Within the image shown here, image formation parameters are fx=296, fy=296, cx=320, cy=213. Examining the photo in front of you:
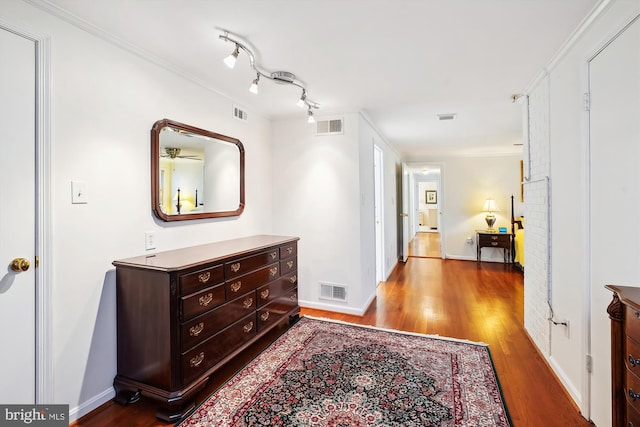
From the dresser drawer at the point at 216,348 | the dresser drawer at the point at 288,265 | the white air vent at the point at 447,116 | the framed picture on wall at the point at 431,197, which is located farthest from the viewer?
the framed picture on wall at the point at 431,197

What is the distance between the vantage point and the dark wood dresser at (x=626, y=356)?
1.03 meters

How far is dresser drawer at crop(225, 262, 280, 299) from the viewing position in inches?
85.9

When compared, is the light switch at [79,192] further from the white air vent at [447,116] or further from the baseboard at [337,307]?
the white air vent at [447,116]

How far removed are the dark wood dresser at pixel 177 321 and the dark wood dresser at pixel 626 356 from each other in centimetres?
204

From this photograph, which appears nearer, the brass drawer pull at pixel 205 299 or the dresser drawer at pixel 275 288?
the brass drawer pull at pixel 205 299

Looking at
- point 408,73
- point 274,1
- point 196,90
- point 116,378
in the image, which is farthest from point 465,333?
point 196,90

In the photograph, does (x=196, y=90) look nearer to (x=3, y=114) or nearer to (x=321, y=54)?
(x=321, y=54)

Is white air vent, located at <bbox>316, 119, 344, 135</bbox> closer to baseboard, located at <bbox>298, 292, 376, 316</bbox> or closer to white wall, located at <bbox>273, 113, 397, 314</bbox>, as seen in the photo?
white wall, located at <bbox>273, 113, 397, 314</bbox>

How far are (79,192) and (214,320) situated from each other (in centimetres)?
113

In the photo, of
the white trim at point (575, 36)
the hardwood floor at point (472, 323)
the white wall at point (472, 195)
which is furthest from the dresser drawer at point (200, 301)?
the white wall at point (472, 195)

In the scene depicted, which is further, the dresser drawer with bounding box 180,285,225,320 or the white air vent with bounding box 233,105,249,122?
the white air vent with bounding box 233,105,249,122

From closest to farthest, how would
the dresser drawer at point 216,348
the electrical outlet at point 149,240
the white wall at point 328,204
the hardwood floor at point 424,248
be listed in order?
the dresser drawer at point 216,348
the electrical outlet at point 149,240
the white wall at point 328,204
the hardwood floor at point 424,248

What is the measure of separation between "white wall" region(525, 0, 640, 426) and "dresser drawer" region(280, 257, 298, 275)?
2.18 meters

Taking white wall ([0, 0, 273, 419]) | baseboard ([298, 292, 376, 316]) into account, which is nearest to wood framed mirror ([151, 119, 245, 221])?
white wall ([0, 0, 273, 419])
